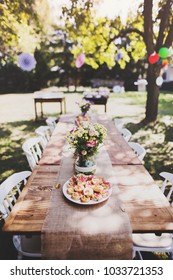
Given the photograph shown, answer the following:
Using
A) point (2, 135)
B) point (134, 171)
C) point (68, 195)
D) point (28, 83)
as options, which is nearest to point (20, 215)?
point (68, 195)

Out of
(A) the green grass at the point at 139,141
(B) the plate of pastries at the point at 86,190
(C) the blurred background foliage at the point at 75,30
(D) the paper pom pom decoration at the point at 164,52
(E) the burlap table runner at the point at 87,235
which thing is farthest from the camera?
(D) the paper pom pom decoration at the point at 164,52

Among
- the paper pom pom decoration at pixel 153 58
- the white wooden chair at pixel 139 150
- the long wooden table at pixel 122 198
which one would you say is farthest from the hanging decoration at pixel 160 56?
the long wooden table at pixel 122 198

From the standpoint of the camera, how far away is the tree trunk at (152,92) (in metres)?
8.21

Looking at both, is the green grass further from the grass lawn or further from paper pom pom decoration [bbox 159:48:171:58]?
paper pom pom decoration [bbox 159:48:171:58]

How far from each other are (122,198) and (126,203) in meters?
0.08

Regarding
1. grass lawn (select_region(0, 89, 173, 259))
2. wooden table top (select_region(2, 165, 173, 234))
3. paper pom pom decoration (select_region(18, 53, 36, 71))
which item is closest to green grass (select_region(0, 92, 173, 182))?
grass lawn (select_region(0, 89, 173, 259))

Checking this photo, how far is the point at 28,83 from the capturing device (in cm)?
2030

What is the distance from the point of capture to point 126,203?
207 cm

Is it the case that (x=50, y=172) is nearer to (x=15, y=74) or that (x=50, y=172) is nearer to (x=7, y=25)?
(x=7, y=25)

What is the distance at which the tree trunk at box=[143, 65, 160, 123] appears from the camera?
8.21 metres

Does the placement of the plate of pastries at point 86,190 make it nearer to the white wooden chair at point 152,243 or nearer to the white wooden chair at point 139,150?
the white wooden chair at point 152,243

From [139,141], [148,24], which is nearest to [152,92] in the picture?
[148,24]

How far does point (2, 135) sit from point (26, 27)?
3.61m

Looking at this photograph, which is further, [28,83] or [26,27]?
[28,83]
